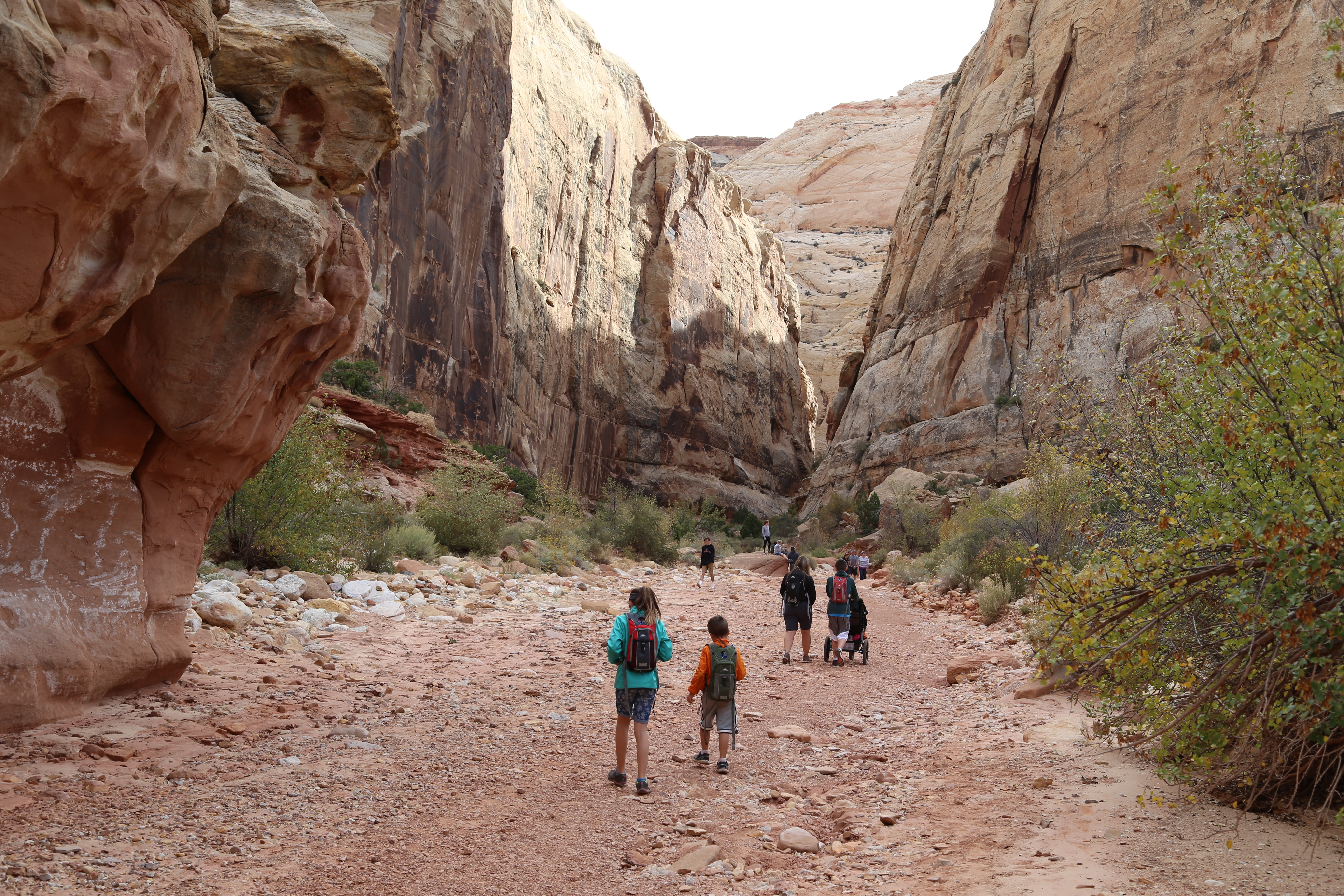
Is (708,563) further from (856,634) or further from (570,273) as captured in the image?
(570,273)

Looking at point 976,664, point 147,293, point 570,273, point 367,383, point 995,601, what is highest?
point 570,273

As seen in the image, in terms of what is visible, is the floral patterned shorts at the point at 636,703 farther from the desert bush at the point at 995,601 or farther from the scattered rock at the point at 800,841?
the desert bush at the point at 995,601

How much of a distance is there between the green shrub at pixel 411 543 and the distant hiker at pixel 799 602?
7.33 metres

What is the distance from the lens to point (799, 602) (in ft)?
34.5

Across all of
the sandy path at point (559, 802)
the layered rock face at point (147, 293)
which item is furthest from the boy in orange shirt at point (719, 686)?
the layered rock face at point (147, 293)

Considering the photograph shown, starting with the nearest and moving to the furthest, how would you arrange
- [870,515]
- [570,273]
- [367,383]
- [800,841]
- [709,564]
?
[800,841] < [709,564] < [367,383] < [870,515] < [570,273]

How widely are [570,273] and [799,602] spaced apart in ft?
110

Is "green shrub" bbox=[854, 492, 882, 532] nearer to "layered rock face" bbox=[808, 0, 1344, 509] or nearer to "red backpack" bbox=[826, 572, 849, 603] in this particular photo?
"layered rock face" bbox=[808, 0, 1344, 509]

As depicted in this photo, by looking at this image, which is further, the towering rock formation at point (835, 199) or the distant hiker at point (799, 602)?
the towering rock formation at point (835, 199)

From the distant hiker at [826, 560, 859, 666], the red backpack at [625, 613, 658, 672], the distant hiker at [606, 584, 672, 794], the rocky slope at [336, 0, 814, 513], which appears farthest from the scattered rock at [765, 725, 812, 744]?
the rocky slope at [336, 0, 814, 513]

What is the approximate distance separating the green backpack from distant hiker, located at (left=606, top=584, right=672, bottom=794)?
602 millimetres

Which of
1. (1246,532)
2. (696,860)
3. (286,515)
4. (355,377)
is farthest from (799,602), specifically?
(355,377)

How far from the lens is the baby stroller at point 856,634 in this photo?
1068 centimetres

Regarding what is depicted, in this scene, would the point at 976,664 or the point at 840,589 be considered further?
the point at 840,589
